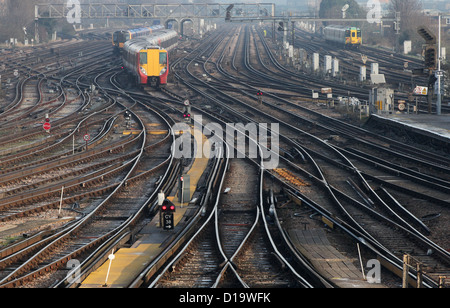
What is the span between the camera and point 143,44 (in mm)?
49031

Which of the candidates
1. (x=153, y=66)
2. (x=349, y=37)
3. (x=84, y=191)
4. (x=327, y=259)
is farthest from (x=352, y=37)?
(x=327, y=259)

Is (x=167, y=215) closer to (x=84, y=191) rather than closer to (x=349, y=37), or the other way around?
(x=84, y=191)

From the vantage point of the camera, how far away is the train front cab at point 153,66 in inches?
1838

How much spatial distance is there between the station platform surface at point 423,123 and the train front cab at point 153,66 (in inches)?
728

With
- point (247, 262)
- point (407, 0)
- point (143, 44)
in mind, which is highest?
point (407, 0)

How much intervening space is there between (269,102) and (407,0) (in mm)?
50340

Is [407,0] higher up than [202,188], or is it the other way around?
[407,0]

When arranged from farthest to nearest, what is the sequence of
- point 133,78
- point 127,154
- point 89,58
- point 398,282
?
point 89,58, point 133,78, point 127,154, point 398,282

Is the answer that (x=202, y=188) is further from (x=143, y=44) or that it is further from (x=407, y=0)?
(x=407, y=0)

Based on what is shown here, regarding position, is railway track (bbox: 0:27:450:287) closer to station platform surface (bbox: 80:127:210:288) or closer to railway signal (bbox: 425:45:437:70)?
station platform surface (bbox: 80:127:210:288)

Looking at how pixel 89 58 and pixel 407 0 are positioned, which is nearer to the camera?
pixel 89 58
